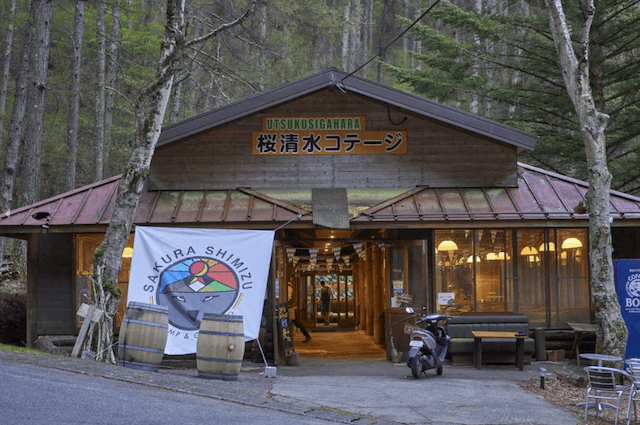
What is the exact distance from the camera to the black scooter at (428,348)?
11500 millimetres

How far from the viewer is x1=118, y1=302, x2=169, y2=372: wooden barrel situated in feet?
31.7

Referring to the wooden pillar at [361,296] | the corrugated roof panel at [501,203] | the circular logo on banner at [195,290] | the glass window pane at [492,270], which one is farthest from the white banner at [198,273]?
the wooden pillar at [361,296]

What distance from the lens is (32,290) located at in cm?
1380

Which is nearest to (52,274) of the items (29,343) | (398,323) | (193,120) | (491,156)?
(29,343)

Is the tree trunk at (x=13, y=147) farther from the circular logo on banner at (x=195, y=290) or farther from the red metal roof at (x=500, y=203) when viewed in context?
the red metal roof at (x=500, y=203)

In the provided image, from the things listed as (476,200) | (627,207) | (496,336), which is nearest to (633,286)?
(627,207)

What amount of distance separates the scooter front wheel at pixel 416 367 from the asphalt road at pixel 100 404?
14.0ft

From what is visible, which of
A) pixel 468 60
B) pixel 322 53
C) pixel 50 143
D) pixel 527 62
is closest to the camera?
pixel 527 62

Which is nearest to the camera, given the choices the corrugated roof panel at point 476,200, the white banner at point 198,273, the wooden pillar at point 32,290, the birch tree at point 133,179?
the birch tree at point 133,179

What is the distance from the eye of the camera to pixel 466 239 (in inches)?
559

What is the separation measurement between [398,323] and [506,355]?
234 cm

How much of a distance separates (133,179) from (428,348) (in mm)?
6016

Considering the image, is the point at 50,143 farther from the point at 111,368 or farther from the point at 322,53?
the point at 111,368

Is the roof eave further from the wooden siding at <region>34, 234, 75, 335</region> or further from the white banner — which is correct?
the white banner
